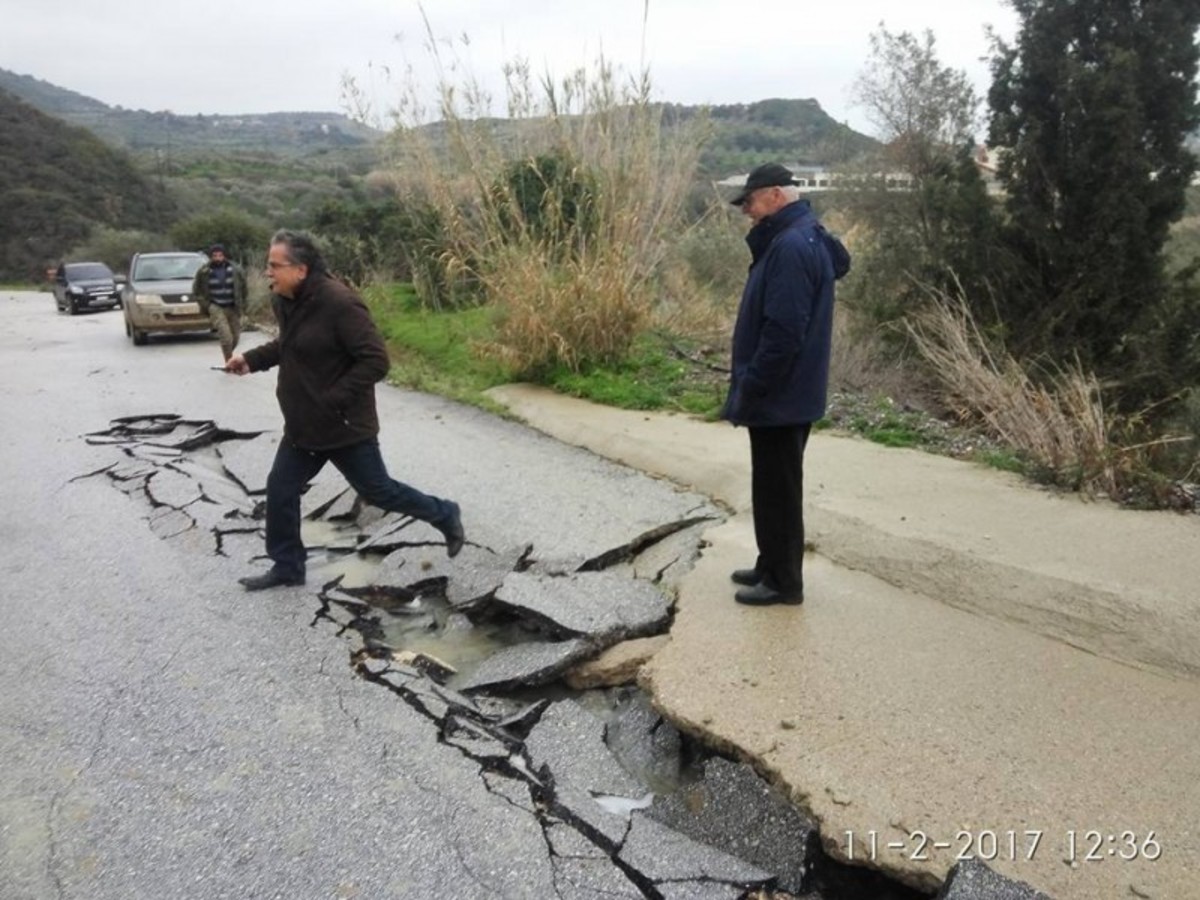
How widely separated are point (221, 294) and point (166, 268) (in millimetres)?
5071

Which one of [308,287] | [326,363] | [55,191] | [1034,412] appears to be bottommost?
[1034,412]

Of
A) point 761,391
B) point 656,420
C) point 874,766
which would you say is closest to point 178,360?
point 656,420

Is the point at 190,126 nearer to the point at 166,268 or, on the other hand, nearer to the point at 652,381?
the point at 166,268

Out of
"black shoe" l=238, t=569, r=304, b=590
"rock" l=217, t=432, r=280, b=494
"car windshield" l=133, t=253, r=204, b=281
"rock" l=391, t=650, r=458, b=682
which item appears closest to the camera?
"rock" l=391, t=650, r=458, b=682

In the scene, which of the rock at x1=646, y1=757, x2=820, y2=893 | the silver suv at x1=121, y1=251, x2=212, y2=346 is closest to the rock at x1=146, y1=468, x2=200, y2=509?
the rock at x1=646, y1=757, x2=820, y2=893

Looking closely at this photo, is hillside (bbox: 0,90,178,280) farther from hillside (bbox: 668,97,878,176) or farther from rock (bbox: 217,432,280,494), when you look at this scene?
rock (bbox: 217,432,280,494)

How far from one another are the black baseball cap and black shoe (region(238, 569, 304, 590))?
272 cm

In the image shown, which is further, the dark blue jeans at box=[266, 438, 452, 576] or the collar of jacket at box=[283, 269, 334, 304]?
the dark blue jeans at box=[266, 438, 452, 576]

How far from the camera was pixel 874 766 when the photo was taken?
9.16 feet

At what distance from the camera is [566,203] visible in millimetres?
8930

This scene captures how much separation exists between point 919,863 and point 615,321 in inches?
256

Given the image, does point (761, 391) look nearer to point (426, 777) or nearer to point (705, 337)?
point (426, 777)

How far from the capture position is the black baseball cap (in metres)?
3.60

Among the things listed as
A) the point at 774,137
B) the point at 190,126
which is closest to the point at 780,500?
the point at 774,137
